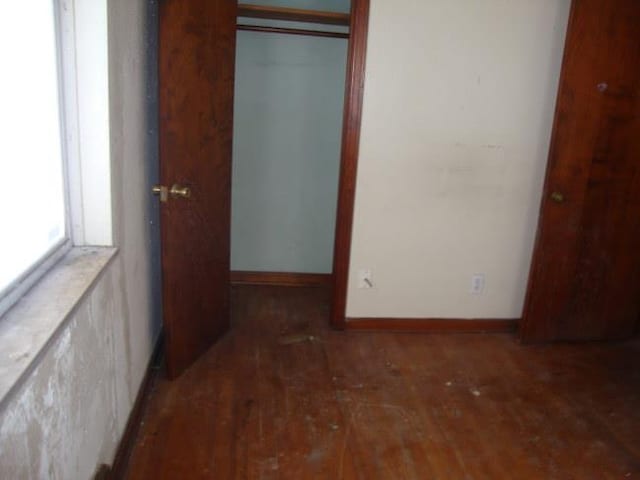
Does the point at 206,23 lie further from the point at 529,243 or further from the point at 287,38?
the point at 529,243

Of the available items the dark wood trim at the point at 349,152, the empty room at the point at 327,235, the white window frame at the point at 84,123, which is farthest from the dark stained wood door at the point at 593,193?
the white window frame at the point at 84,123

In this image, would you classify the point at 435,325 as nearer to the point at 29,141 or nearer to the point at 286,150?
the point at 286,150

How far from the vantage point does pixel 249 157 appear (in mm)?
3264

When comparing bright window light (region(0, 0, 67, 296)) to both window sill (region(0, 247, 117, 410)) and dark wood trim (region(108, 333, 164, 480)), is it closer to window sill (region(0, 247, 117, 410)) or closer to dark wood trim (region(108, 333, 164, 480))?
window sill (region(0, 247, 117, 410))

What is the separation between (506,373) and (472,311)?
1.55ft

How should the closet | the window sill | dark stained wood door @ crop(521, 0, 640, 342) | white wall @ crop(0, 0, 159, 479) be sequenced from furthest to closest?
the closet < dark stained wood door @ crop(521, 0, 640, 342) < white wall @ crop(0, 0, 159, 479) < the window sill

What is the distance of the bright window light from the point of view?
3.68ft

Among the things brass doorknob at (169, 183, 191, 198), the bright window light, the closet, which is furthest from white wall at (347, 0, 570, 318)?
the bright window light

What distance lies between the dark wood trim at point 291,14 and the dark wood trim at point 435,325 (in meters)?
1.63

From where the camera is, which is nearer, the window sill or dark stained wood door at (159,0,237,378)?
the window sill

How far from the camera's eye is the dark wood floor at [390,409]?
1873 mm

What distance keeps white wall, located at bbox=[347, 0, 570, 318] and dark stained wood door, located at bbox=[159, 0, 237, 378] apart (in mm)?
688

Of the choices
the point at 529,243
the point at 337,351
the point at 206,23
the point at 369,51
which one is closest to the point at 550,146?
the point at 529,243

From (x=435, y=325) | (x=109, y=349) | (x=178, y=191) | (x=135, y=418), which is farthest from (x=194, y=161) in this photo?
(x=435, y=325)
